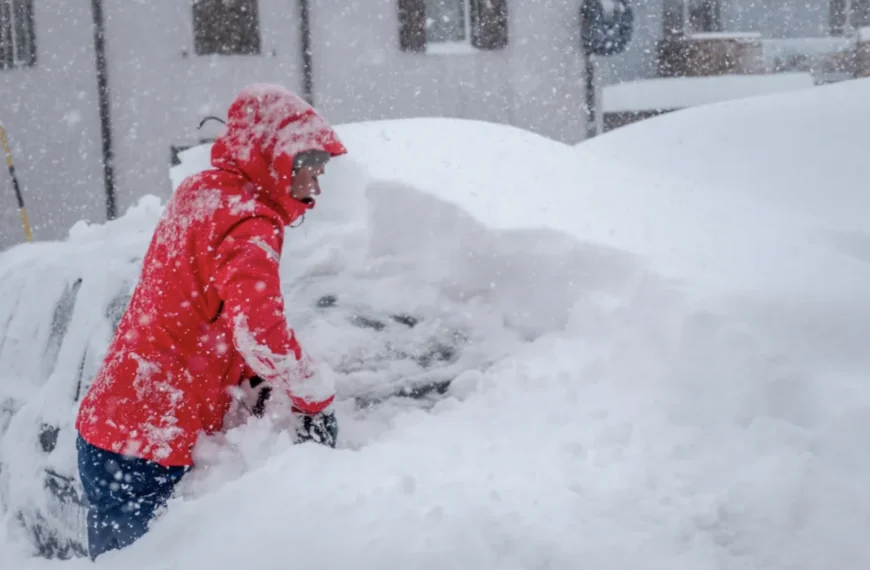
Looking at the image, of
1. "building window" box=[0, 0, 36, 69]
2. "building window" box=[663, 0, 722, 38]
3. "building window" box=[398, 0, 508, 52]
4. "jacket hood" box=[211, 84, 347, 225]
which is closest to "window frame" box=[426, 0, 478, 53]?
"building window" box=[398, 0, 508, 52]

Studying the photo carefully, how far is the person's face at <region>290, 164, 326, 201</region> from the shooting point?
7.59 ft

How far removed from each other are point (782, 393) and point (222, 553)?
138cm

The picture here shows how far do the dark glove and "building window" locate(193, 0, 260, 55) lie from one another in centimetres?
1187

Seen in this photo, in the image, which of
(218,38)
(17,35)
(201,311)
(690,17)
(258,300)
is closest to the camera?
(258,300)

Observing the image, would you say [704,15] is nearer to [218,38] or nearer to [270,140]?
[218,38]

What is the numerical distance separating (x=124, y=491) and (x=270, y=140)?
3.27 ft

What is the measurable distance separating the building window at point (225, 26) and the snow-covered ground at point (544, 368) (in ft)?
32.9

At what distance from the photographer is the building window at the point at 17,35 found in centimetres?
1290

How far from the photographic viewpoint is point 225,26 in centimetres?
1323

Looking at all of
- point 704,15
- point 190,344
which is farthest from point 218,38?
point 190,344

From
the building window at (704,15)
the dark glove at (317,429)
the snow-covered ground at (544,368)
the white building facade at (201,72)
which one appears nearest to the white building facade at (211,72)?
the white building facade at (201,72)

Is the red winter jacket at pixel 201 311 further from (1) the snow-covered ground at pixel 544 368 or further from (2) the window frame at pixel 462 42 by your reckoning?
(2) the window frame at pixel 462 42

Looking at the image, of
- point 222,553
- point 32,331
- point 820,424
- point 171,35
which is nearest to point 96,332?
point 32,331

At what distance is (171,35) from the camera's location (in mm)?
13047
